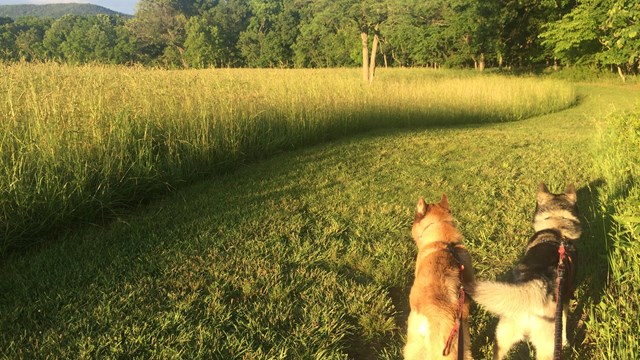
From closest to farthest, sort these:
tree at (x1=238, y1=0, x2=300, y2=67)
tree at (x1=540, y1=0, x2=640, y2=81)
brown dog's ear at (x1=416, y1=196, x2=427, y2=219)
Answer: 1. brown dog's ear at (x1=416, y1=196, x2=427, y2=219)
2. tree at (x1=540, y1=0, x2=640, y2=81)
3. tree at (x1=238, y1=0, x2=300, y2=67)

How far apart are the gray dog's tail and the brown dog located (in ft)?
0.34

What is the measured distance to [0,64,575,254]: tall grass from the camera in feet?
12.1

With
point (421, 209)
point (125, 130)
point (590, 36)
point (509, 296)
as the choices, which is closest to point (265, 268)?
point (421, 209)

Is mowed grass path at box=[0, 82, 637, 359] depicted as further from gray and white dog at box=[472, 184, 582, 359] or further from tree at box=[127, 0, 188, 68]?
tree at box=[127, 0, 188, 68]

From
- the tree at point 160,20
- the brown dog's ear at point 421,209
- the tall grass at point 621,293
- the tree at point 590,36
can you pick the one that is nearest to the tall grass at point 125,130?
the brown dog's ear at point 421,209

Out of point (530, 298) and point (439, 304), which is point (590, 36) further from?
point (439, 304)

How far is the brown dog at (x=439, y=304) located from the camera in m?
1.95

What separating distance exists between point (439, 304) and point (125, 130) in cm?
464

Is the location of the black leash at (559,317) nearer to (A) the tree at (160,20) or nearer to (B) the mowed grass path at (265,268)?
(B) the mowed grass path at (265,268)

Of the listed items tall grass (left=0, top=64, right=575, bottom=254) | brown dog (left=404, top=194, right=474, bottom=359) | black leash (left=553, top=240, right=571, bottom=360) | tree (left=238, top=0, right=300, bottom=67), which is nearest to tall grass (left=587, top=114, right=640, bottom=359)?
black leash (left=553, top=240, right=571, bottom=360)

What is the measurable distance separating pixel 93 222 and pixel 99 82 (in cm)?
275

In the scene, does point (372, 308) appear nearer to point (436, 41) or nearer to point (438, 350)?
point (438, 350)

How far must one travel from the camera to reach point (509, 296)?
6.50 ft

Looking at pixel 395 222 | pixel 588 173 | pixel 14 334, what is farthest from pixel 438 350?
pixel 588 173
